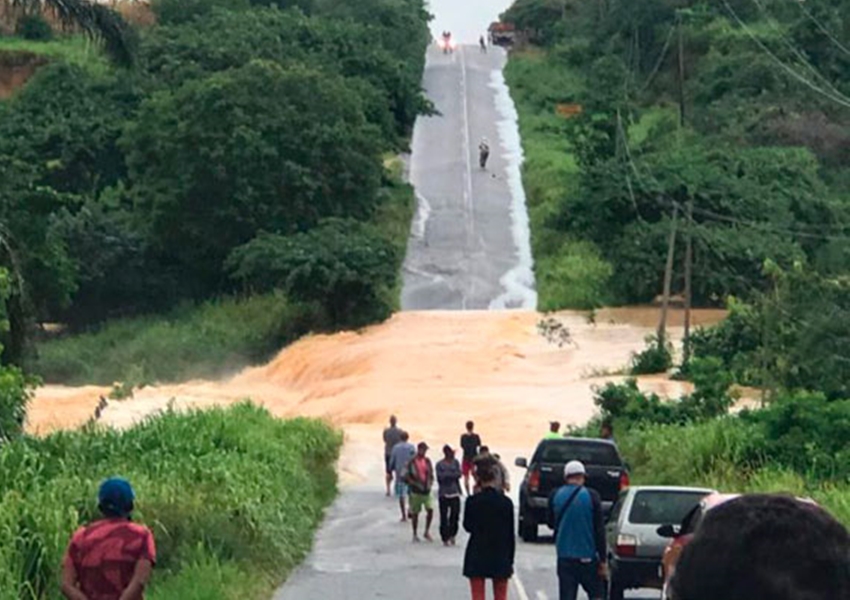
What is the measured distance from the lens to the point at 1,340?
2942cm

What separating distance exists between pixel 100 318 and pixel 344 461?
33773 millimetres

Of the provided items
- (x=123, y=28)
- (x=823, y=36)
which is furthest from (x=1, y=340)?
(x=823, y=36)

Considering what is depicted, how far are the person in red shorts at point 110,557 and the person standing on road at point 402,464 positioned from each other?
19341 mm

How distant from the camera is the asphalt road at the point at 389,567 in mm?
22391

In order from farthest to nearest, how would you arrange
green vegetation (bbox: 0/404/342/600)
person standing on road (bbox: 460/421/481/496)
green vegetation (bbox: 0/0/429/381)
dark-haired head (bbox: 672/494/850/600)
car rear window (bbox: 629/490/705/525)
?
green vegetation (bbox: 0/0/429/381) → person standing on road (bbox: 460/421/481/496) → car rear window (bbox: 629/490/705/525) → green vegetation (bbox: 0/404/342/600) → dark-haired head (bbox: 672/494/850/600)

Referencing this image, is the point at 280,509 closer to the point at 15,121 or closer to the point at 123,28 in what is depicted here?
Result: the point at 123,28

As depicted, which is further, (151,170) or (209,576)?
(151,170)

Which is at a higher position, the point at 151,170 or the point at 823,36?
the point at 823,36

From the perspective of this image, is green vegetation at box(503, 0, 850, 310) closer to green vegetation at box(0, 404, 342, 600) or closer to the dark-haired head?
green vegetation at box(0, 404, 342, 600)

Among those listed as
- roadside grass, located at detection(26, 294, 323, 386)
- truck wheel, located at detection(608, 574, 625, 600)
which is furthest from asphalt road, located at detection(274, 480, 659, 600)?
roadside grass, located at detection(26, 294, 323, 386)

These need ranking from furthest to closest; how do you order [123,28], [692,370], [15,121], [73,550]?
1. [15,121]
2. [692,370]
3. [123,28]
4. [73,550]

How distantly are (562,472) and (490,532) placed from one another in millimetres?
12754

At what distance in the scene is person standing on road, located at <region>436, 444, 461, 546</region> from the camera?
2733 centimetres

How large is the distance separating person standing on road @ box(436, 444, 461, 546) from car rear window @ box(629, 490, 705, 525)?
5.88 meters
